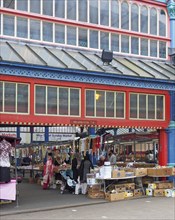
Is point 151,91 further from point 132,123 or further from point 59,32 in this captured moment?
point 59,32

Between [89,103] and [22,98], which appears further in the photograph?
[89,103]

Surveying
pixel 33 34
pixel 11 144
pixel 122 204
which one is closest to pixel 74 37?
pixel 33 34

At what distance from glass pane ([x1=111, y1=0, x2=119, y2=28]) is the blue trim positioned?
3.11m

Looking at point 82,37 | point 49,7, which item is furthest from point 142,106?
point 49,7

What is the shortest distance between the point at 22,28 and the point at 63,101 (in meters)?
3.35

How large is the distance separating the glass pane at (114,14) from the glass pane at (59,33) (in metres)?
2.41

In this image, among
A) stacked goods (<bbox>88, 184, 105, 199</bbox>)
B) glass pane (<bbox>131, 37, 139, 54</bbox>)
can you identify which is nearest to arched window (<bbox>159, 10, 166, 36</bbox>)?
glass pane (<bbox>131, 37, 139, 54</bbox>)

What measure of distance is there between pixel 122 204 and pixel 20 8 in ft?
26.6

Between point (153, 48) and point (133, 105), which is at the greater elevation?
point (153, 48)

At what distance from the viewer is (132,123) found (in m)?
16.2

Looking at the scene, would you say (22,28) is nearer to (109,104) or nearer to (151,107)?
(109,104)

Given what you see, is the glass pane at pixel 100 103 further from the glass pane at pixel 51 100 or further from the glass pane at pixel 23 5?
Result: the glass pane at pixel 23 5

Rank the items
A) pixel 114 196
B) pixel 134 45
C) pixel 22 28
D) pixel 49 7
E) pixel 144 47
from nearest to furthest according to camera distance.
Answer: pixel 114 196 < pixel 22 28 < pixel 49 7 < pixel 134 45 < pixel 144 47

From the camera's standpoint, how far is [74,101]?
15.0 m
